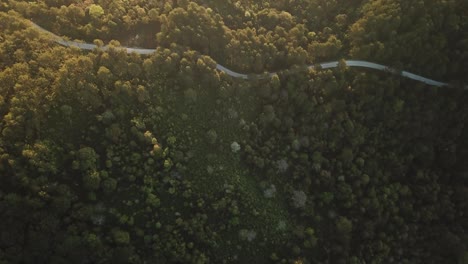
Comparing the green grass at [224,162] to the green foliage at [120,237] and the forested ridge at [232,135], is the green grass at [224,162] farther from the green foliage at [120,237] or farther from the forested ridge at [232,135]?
the green foliage at [120,237]

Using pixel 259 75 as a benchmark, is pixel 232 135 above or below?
below

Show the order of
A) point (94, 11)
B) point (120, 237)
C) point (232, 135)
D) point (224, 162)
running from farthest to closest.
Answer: point (232, 135) < point (94, 11) < point (224, 162) < point (120, 237)

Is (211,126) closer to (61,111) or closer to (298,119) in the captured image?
(298,119)

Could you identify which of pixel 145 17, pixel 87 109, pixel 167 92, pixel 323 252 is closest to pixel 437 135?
pixel 323 252

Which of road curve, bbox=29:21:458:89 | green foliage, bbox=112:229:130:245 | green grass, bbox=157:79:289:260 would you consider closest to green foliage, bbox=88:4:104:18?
road curve, bbox=29:21:458:89

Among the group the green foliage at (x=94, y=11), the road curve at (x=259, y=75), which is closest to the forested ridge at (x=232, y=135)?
the green foliage at (x=94, y=11)

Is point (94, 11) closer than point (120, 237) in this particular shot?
No

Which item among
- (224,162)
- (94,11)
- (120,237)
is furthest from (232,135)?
(94,11)

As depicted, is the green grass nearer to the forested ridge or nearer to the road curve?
the forested ridge

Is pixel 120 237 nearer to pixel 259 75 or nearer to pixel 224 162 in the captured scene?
pixel 224 162
